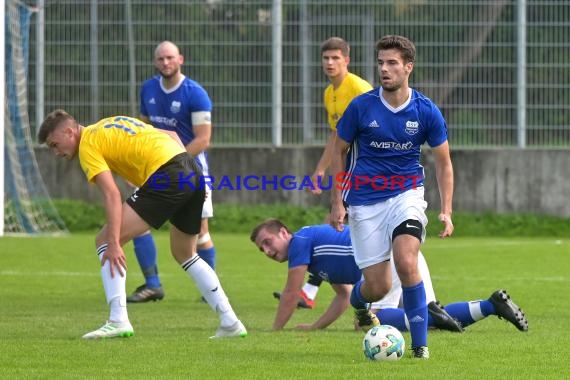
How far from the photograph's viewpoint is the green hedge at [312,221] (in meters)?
20.5

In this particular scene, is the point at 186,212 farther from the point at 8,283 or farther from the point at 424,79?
the point at 424,79

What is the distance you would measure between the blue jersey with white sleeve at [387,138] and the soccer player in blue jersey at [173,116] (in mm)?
3904

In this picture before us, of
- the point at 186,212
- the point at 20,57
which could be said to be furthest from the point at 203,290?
the point at 20,57

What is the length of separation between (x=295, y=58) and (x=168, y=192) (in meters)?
12.3

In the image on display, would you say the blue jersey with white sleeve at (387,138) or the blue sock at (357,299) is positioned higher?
the blue jersey with white sleeve at (387,138)

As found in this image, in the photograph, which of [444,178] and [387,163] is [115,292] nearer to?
[387,163]

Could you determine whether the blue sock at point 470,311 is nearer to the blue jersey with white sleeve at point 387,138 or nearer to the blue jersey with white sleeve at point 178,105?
the blue jersey with white sleeve at point 387,138

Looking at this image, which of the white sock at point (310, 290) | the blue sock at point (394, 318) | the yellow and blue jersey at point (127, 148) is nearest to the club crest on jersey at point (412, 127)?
the yellow and blue jersey at point (127, 148)

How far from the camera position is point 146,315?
1054 centimetres

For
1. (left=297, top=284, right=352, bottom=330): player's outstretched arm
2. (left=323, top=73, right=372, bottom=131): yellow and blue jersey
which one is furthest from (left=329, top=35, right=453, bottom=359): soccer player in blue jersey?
(left=323, top=73, right=372, bottom=131): yellow and blue jersey

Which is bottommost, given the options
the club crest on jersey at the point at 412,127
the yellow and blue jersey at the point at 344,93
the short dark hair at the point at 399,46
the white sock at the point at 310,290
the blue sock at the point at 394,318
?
the white sock at the point at 310,290

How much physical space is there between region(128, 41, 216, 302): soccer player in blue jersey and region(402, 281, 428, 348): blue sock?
172 inches

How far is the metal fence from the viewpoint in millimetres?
20250

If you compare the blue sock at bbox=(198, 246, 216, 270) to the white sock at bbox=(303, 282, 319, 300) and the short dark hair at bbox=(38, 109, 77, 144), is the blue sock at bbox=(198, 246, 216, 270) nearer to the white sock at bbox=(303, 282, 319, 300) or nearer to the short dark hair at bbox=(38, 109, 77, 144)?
the white sock at bbox=(303, 282, 319, 300)
